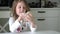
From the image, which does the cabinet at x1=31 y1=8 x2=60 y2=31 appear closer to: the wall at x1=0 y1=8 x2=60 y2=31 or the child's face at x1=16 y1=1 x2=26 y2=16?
the wall at x1=0 y1=8 x2=60 y2=31

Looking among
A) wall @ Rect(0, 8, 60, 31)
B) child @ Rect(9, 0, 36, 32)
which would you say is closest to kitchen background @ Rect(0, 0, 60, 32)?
wall @ Rect(0, 8, 60, 31)

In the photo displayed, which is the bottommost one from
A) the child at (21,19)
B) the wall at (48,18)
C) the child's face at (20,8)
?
the wall at (48,18)

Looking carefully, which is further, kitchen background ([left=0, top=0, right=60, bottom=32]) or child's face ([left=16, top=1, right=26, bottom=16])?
kitchen background ([left=0, top=0, right=60, bottom=32])

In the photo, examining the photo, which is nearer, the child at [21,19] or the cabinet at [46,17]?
the child at [21,19]

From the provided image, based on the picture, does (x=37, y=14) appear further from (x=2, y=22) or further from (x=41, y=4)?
(x=2, y=22)

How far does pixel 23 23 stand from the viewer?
64.0 inches

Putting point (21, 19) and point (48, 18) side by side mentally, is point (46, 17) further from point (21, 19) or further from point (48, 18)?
point (21, 19)

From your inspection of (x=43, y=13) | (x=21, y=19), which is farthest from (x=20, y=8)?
(x=43, y=13)

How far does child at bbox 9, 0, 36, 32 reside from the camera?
1562 mm

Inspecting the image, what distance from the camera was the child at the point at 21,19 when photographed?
1.56m

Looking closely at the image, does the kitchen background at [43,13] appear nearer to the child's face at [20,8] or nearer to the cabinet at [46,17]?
the cabinet at [46,17]

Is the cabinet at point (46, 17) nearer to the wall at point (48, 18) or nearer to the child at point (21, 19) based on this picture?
the wall at point (48, 18)

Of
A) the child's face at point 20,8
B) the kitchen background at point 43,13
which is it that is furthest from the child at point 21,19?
the kitchen background at point 43,13

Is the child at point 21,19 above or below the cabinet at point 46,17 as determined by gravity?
above
